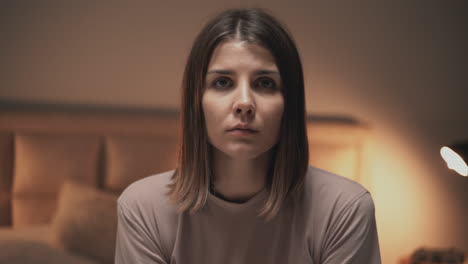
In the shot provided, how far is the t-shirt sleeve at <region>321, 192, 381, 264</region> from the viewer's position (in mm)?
1065

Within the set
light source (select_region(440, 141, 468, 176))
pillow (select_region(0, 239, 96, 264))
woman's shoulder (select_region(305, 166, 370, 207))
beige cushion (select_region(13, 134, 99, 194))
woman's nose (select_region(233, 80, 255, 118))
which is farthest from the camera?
beige cushion (select_region(13, 134, 99, 194))

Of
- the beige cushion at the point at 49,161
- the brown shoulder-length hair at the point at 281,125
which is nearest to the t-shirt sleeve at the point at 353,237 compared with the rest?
the brown shoulder-length hair at the point at 281,125

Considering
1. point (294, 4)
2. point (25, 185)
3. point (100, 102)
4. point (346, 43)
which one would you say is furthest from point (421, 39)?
point (25, 185)

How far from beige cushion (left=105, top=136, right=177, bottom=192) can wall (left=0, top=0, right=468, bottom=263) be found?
0.21m

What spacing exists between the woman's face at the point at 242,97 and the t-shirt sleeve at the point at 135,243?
245 mm

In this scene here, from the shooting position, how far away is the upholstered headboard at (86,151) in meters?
2.43

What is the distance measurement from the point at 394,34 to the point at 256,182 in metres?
1.66

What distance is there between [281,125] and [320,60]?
1507mm

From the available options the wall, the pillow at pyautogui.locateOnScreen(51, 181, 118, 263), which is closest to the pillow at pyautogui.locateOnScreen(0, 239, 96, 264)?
the pillow at pyautogui.locateOnScreen(51, 181, 118, 263)

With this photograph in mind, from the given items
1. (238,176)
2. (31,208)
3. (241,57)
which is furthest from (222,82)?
(31,208)

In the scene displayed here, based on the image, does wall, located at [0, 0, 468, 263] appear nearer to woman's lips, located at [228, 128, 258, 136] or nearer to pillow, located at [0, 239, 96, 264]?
pillow, located at [0, 239, 96, 264]

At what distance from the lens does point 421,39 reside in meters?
2.51

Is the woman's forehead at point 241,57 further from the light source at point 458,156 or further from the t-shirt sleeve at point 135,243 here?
the light source at point 458,156

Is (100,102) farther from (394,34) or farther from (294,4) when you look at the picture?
(394,34)
